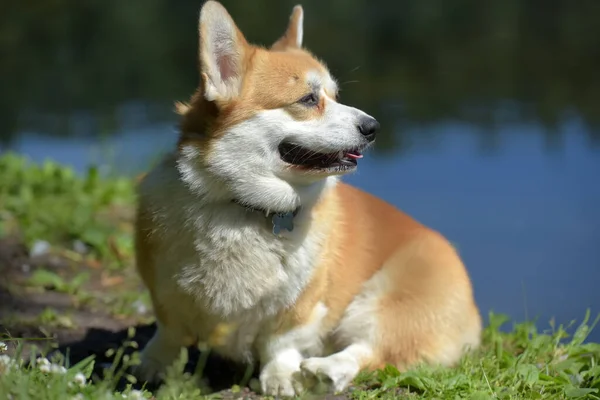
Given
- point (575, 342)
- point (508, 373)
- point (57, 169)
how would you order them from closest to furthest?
point (508, 373)
point (575, 342)
point (57, 169)

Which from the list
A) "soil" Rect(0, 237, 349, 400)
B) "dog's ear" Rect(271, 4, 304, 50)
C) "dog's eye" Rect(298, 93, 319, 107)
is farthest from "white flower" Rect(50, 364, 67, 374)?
"dog's ear" Rect(271, 4, 304, 50)

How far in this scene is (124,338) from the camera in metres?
4.71

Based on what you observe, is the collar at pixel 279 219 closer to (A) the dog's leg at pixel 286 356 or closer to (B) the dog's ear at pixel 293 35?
(A) the dog's leg at pixel 286 356

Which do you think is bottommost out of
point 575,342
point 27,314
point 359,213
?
point 27,314

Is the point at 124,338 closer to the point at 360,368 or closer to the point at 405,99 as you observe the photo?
the point at 360,368

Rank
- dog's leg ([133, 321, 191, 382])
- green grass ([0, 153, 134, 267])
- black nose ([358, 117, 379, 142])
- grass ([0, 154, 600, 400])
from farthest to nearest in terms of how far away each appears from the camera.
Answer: green grass ([0, 153, 134, 267])
dog's leg ([133, 321, 191, 382])
black nose ([358, 117, 379, 142])
grass ([0, 154, 600, 400])

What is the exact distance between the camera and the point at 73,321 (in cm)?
493

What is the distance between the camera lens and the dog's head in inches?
147

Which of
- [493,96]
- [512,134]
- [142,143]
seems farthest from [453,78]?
[142,143]

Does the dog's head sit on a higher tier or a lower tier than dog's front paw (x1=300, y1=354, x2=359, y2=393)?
higher

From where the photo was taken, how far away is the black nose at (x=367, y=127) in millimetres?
3789

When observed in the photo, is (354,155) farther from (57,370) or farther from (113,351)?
(57,370)

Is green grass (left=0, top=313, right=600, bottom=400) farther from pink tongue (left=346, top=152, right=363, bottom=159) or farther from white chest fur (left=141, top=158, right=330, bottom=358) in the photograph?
pink tongue (left=346, top=152, right=363, bottom=159)

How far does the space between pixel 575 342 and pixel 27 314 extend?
9.67ft
